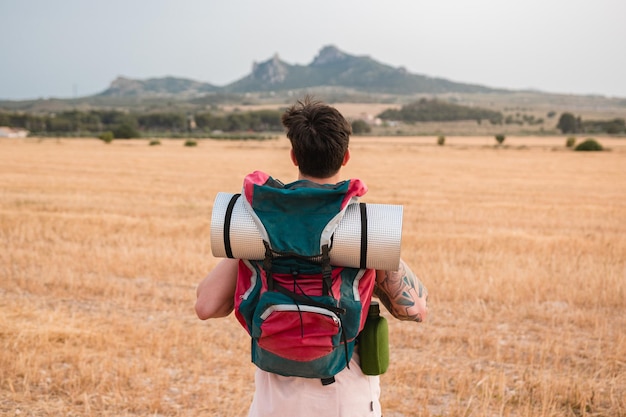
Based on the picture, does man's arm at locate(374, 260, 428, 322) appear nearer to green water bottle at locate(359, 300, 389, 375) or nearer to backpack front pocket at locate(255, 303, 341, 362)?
green water bottle at locate(359, 300, 389, 375)

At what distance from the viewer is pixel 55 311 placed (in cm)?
737

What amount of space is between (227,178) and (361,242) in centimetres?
2710

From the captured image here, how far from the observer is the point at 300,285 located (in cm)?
229

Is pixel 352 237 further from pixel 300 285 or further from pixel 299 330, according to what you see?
pixel 299 330

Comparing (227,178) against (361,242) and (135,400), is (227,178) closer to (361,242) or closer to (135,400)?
(135,400)

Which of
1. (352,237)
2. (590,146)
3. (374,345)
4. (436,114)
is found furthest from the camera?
(436,114)

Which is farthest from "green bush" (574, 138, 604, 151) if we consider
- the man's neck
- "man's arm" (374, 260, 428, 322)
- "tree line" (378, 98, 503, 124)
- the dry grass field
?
"tree line" (378, 98, 503, 124)

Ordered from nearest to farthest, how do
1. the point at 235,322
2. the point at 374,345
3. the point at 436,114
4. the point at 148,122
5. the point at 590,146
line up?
the point at 374,345 → the point at 235,322 → the point at 590,146 → the point at 148,122 → the point at 436,114

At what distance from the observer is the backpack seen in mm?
2184

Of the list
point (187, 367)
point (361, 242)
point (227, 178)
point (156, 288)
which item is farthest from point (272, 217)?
point (227, 178)

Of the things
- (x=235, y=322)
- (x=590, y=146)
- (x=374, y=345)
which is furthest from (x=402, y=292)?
(x=590, y=146)

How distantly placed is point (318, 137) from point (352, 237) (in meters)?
0.37

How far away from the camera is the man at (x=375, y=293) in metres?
2.27

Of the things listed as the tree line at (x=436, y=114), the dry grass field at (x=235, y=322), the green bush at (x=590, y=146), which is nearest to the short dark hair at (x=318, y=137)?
the dry grass field at (x=235, y=322)
